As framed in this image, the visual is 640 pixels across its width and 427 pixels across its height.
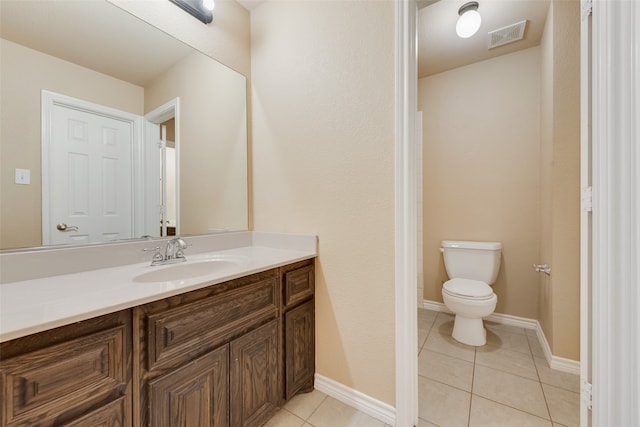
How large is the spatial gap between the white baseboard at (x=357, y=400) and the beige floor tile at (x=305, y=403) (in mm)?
41

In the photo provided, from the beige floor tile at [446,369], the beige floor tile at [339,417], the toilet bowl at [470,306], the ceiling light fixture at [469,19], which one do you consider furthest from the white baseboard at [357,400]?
the ceiling light fixture at [469,19]

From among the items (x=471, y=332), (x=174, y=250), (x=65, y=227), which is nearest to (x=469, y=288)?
(x=471, y=332)

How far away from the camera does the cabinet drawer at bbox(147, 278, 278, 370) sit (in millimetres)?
814

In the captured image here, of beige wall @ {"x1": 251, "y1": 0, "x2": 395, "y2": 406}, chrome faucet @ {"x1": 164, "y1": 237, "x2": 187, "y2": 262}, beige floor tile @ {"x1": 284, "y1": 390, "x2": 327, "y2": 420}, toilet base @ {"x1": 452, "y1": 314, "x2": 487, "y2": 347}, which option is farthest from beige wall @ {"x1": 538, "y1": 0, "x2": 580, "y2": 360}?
chrome faucet @ {"x1": 164, "y1": 237, "x2": 187, "y2": 262}

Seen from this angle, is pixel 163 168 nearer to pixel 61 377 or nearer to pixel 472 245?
pixel 61 377

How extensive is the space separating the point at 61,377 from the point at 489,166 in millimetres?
2880

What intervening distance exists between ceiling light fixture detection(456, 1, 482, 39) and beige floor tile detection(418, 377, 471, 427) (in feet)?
7.41

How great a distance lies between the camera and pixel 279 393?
1254 mm

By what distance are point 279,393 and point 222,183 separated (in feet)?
4.14

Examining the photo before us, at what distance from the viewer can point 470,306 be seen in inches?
72.9

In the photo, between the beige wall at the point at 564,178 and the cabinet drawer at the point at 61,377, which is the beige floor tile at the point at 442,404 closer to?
the beige wall at the point at 564,178

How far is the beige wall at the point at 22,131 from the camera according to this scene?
930 mm
